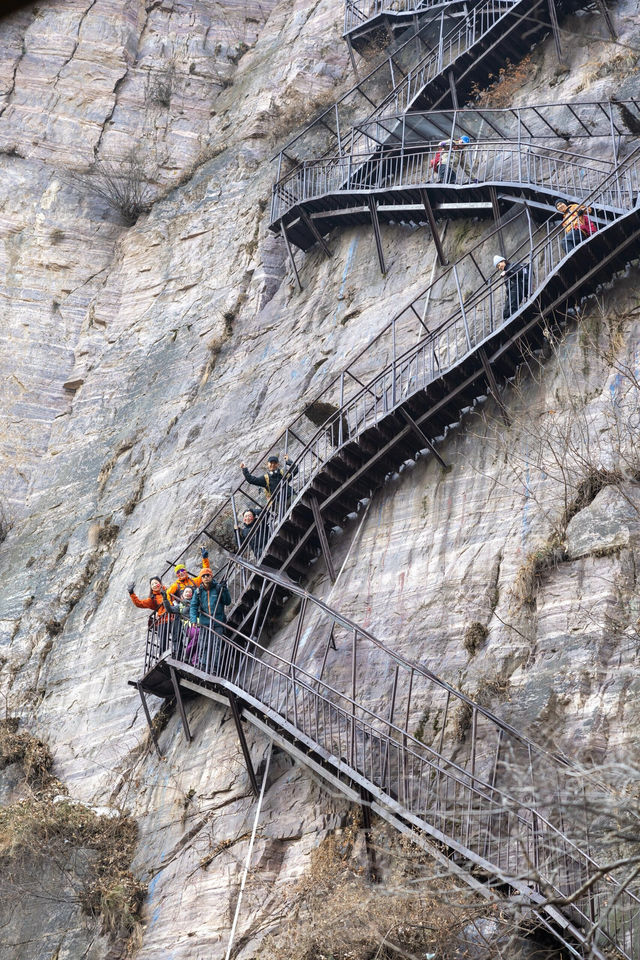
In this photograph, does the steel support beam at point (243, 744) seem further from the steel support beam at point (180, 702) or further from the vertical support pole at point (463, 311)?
the vertical support pole at point (463, 311)

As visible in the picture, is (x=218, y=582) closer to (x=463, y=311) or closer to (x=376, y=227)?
(x=463, y=311)

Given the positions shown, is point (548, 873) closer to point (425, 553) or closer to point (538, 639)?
point (538, 639)

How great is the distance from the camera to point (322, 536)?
1686 centimetres

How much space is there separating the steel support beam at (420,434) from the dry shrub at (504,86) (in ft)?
32.5

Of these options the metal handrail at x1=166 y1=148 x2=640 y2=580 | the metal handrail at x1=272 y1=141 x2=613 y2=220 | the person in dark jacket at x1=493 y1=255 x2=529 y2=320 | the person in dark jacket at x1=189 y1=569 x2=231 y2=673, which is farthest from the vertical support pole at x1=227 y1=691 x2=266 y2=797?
the metal handrail at x1=272 y1=141 x2=613 y2=220

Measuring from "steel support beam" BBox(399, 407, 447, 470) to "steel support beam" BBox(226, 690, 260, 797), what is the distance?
191 inches

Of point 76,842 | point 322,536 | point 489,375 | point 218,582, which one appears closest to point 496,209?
point 489,375

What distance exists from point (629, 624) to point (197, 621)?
6.60m

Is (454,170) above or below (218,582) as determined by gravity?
above

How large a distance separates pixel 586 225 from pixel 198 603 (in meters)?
8.37

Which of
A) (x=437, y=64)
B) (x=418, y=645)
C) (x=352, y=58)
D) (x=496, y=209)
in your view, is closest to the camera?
(x=418, y=645)

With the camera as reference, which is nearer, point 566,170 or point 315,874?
point 315,874

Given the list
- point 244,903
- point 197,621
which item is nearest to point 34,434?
point 197,621

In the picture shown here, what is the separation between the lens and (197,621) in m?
16.4
